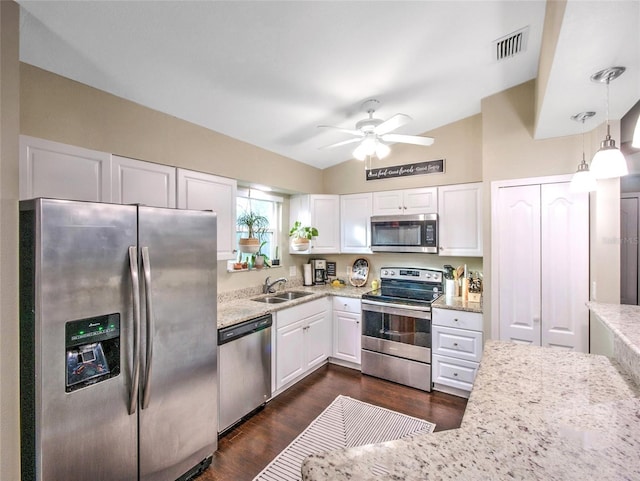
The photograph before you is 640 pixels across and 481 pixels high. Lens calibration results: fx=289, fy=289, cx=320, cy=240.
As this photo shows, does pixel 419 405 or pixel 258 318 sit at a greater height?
pixel 258 318

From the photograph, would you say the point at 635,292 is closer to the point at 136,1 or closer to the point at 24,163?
the point at 136,1

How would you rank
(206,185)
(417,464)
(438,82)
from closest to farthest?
(417,464)
(438,82)
(206,185)

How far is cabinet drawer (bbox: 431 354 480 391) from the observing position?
2.73 m

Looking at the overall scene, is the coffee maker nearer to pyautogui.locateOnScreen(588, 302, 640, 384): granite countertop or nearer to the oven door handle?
the oven door handle

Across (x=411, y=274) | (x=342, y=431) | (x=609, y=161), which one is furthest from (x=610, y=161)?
(x=342, y=431)

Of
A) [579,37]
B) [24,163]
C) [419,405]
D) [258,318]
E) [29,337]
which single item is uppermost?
[579,37]

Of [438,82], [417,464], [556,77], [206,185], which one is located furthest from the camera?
[206,185]

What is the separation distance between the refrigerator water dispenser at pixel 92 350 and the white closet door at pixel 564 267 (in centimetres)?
312

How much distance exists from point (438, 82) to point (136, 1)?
2105 millimetres

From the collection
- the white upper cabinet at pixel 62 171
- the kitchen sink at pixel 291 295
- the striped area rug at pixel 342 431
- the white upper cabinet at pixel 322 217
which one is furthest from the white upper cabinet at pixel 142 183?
the striped area rug at pixel 342 431

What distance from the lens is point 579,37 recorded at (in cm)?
119

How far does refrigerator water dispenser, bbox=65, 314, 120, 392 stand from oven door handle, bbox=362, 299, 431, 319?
7.69 ft

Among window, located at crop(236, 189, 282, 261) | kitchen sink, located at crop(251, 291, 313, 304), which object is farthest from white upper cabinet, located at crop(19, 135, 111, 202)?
kitchen sink, located at crop(251, 291, 313, 304)

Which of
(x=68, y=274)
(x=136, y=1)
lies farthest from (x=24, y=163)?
(x=136, y=1)
